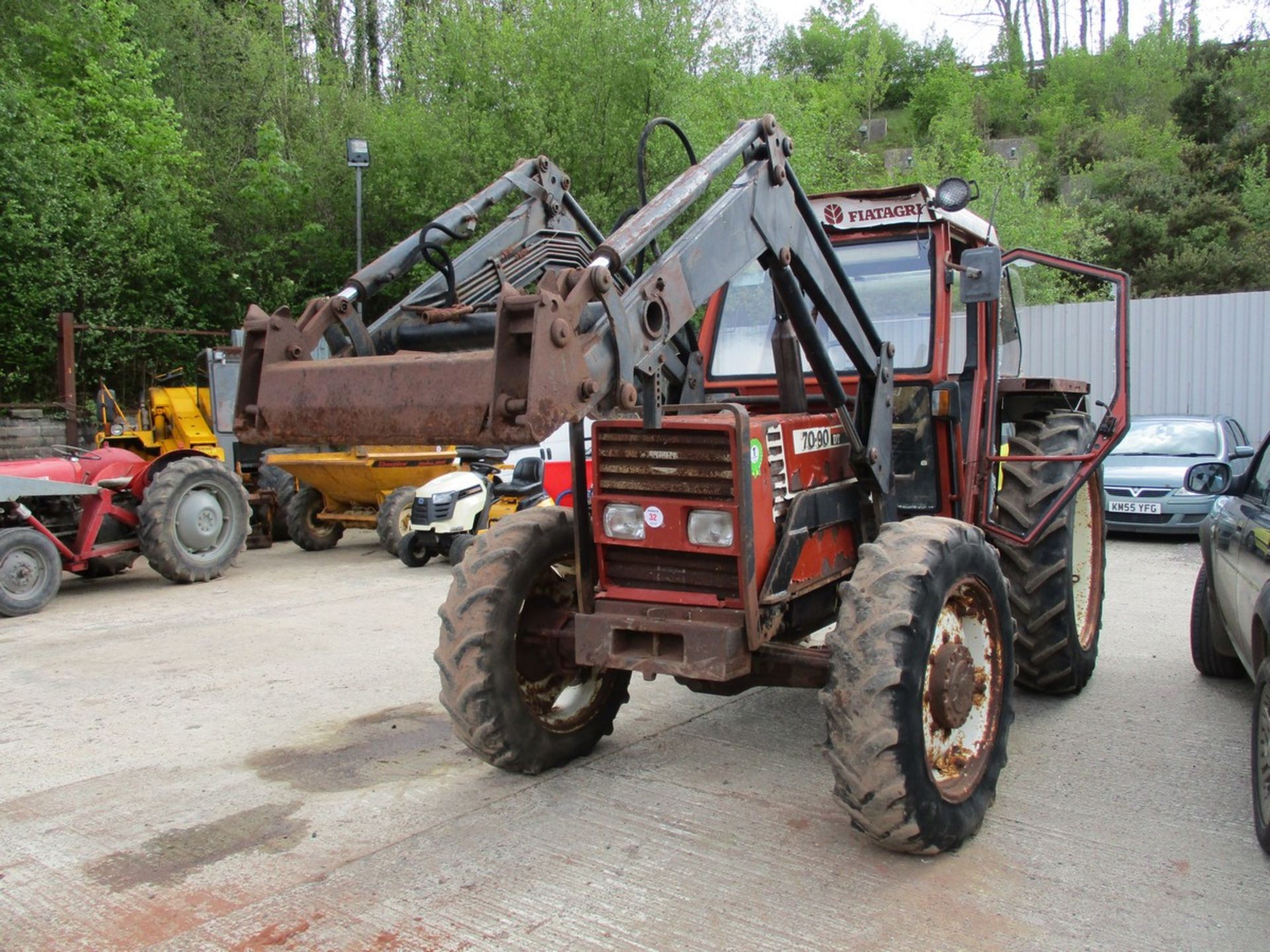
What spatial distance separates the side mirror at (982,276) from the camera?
15.3 feet

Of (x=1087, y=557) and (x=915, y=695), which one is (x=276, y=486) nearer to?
(x=1087, y=557)

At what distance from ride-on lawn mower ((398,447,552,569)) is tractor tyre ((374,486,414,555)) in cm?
30

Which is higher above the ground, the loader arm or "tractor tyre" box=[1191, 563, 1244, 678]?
the loader arm

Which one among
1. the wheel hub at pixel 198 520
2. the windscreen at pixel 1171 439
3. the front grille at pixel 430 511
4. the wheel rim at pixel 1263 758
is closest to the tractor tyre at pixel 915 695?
the wheel rim at pixel 1263 758

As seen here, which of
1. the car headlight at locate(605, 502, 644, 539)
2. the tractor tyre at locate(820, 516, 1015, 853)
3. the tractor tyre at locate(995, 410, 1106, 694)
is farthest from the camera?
the tractor tyre at locate(995, 410, 1106, 694)

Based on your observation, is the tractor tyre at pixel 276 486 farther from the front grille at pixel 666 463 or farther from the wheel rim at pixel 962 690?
the wheel rim at pixel 962 690

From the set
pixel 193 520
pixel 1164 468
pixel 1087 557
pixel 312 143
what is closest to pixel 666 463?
pixel 1087 557

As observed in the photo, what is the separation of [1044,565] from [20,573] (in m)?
8.11

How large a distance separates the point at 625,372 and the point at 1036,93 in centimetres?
5325

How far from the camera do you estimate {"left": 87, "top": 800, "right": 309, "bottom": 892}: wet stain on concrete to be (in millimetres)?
3852

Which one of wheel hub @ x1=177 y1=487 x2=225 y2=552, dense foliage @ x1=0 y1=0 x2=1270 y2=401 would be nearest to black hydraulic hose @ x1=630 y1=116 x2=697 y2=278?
wheel hub @ x1=177 y1=487 x2=225 y2=552

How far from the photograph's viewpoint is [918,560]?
12.1 feet

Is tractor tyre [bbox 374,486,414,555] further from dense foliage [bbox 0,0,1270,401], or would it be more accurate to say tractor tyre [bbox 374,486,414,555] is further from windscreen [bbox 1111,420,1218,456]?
windscreen [bbox 1111,420,1218,456]

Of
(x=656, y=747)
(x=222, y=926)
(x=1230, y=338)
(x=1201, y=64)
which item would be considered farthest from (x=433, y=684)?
(x=1201, y=64)
